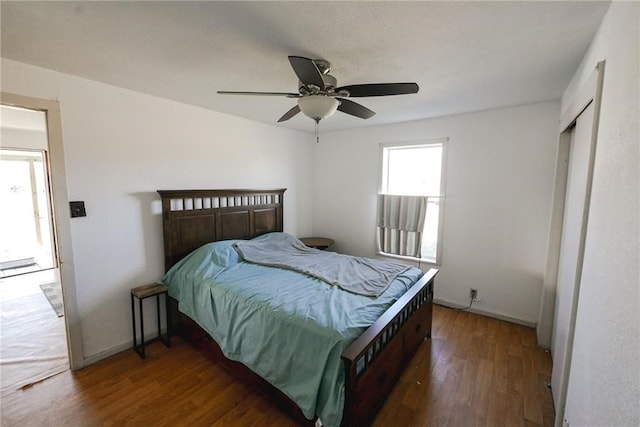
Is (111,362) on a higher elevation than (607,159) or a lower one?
lower

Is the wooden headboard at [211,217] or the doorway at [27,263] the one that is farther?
the wooden headboard at [211,217]

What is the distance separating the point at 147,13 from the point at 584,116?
2603 mm

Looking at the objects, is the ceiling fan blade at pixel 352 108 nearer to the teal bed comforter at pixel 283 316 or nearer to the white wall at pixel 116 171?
the teal bed comforter at pixel 283 316

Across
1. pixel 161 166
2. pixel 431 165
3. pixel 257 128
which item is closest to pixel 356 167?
pixel 431 165

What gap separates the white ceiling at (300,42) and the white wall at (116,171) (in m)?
0.19

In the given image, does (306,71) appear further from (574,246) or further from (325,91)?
(574,246)

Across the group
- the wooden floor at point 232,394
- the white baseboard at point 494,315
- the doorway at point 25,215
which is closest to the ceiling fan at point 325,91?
the wooden floor at point 232,394

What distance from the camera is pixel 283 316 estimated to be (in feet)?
5.89

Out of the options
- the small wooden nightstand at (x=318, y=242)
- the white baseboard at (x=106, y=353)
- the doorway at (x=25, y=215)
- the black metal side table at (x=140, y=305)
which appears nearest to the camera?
the white baseboard at (x=106, y=353)

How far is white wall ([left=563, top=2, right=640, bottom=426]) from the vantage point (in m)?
0.84

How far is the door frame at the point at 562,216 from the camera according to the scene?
4.57 ft

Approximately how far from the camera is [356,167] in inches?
160

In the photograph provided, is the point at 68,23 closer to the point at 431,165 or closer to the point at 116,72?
the point at 116,72

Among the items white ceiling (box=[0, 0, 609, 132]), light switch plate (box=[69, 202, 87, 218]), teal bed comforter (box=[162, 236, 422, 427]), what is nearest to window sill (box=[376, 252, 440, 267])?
teal bed comforter (box=[162, 236, 422, 427])
